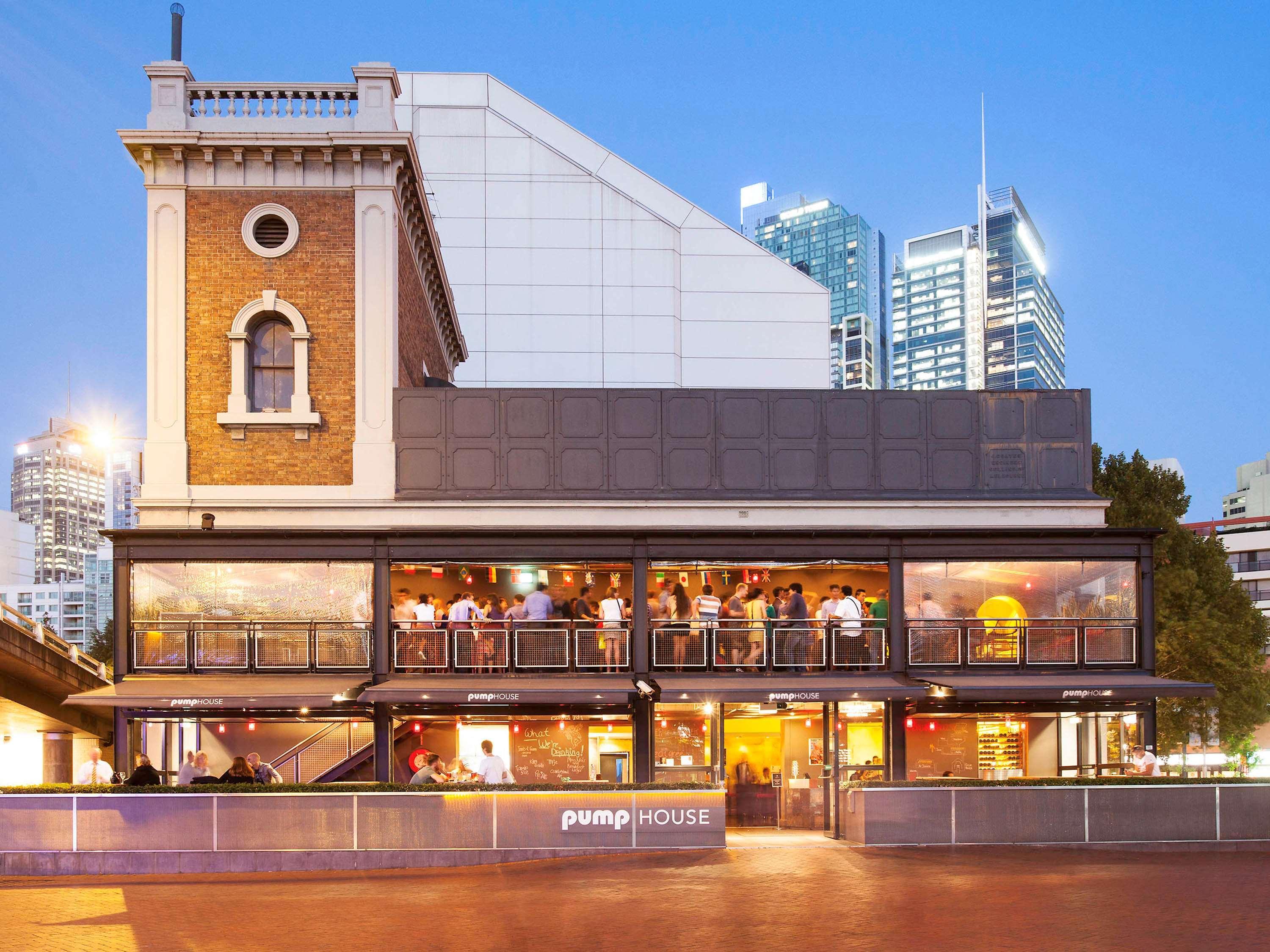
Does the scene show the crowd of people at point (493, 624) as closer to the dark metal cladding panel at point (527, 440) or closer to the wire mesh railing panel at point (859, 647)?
the dark metal cladding panel at point (527, 440)

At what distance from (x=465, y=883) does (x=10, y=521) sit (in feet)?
621

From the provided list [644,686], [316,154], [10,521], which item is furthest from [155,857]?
[10,521]

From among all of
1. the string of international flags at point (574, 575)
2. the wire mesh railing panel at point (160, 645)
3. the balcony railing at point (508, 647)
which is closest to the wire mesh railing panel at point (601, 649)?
the balcony railing at point (508, 647)

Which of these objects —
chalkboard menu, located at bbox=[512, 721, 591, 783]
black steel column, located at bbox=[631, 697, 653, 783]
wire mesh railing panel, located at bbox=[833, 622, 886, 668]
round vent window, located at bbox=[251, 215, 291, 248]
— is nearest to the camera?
black steel column, located at bbox=[631, 697, 653, 783]

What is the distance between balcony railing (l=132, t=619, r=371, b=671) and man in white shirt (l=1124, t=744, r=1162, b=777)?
14.9 meters

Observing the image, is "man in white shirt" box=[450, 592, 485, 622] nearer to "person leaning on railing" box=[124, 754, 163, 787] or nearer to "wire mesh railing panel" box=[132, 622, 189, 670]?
"wire mesh railing panel" box=[132, 622, 189, 670]

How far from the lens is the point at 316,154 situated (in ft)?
81.0

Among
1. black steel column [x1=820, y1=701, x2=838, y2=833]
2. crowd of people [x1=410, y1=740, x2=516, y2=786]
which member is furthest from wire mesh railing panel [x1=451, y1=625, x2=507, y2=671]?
black steel column [x1=820, y1=701, x2=838, y2=833]

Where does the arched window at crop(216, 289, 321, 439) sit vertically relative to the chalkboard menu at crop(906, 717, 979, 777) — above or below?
above

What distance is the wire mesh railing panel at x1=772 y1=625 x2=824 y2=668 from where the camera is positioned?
2403 cm

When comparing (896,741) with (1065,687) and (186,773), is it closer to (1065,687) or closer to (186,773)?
(1065,687)

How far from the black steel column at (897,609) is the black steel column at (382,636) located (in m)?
10.1

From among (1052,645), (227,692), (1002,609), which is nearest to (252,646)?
(227,692)

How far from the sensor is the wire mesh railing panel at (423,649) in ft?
77.9
